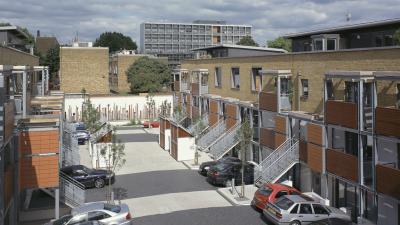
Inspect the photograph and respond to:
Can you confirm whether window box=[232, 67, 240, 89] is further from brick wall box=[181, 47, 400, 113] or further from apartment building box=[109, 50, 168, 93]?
apartment building box=[109, 50, 168, 93]

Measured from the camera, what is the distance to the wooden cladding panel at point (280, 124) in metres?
30.9

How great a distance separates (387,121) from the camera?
808 inches

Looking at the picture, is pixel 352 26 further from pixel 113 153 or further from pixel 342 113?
pixel 113 153

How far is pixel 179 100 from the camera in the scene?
59625 millimetres

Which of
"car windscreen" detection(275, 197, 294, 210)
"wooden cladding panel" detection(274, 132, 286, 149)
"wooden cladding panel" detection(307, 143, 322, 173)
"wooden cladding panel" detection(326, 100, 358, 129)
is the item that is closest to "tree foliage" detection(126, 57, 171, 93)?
"wooden cladding panel" detection(274, 132, 286, 149)

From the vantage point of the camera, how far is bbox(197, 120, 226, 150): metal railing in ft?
137

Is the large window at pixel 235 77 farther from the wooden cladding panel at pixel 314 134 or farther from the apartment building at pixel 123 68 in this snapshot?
the apartment building at pixel 123 68

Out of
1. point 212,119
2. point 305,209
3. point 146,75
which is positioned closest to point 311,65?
point 305,209

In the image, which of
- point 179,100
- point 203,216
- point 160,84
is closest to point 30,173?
point 203,216

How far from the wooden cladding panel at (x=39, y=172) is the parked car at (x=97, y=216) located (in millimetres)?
1642

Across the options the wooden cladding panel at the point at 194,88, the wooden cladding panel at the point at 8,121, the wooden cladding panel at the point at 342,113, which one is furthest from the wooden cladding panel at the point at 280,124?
the wooden cladding panel at the point at 194,88

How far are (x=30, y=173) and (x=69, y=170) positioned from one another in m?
11.7

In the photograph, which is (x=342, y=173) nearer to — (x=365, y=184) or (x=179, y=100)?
(x=365, y=184)

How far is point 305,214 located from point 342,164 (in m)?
3.28
